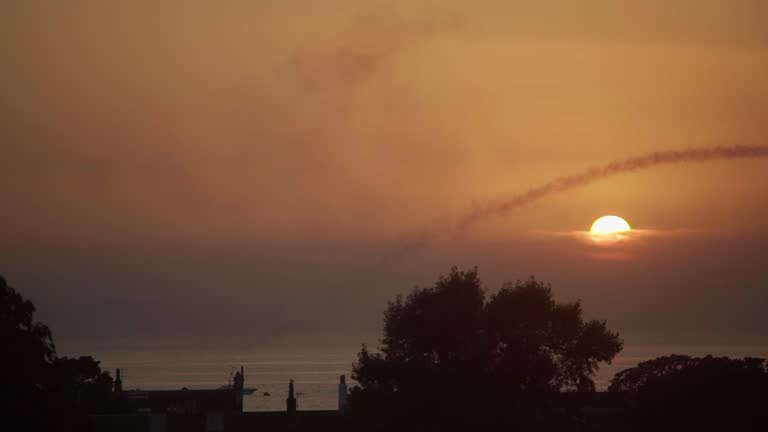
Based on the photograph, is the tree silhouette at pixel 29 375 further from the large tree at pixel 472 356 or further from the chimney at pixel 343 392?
the chimney at pixel 343 392

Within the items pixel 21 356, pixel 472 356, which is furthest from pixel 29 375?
pixel 472 356

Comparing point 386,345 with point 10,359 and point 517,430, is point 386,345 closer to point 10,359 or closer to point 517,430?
point 517,430

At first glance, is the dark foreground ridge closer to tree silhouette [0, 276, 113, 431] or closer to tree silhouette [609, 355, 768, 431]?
tree silhouette [609, 355, 768, 431]

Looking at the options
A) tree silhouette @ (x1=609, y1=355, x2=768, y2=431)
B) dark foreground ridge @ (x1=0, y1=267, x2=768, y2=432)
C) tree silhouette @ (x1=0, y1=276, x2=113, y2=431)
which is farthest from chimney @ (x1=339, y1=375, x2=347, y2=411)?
tree silhouette @ (x1=0, y1=276, x2=113, y2=431)

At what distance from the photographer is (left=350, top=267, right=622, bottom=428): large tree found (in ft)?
179

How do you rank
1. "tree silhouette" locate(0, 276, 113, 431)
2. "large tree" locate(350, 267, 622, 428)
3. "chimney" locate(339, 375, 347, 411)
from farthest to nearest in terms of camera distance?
"chimney" locate(339, 375, 347, 411), "large tree" locate(350, 267, 622, 428), "tree silhouette" locate(0, 276, 113, 431)

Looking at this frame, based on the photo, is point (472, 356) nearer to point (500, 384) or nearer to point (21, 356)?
point (500, 384)

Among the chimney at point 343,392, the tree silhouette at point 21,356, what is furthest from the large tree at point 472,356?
the tree silhouette at point 21,356

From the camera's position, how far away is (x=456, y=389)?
5462cm

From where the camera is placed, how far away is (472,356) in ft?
189

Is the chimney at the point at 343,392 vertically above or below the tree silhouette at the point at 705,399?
above

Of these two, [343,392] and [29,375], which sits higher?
[343,392]

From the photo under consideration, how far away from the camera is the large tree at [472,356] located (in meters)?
54.7

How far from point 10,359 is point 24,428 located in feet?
7.99
